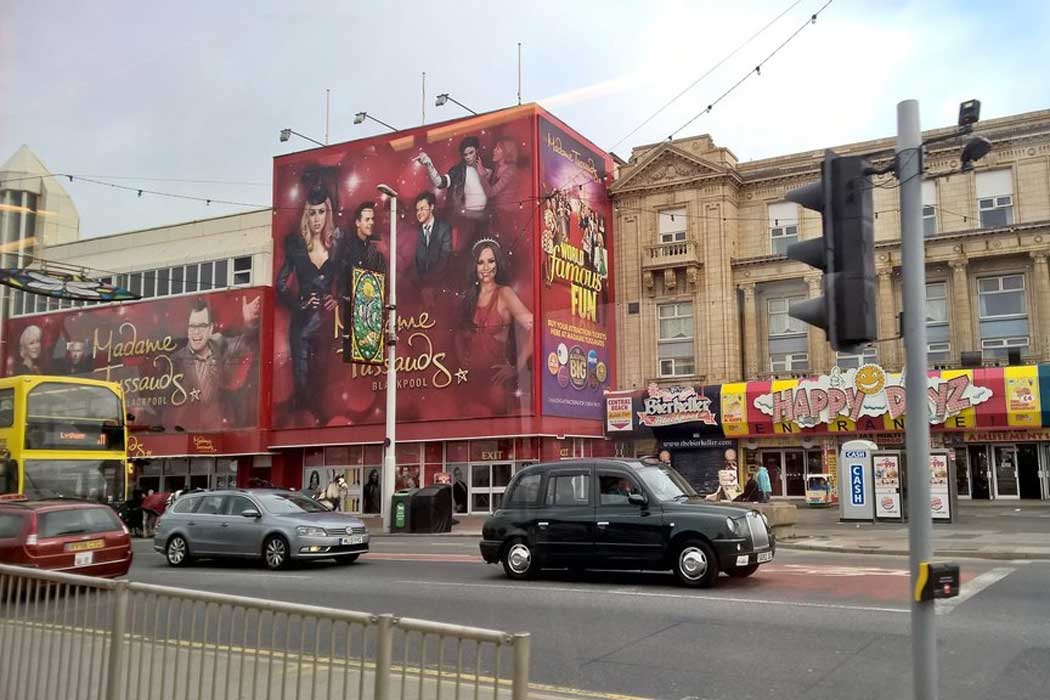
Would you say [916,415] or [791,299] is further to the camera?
[791,299]

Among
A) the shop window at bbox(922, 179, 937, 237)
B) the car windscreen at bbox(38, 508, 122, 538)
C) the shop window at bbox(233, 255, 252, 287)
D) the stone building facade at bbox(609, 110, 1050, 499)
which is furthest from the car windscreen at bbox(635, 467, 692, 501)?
the shop window at bbox(233, 255, 252, 287)

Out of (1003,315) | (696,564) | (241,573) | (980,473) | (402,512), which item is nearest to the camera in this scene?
(696,564)

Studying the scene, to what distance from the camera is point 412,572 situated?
15.1m

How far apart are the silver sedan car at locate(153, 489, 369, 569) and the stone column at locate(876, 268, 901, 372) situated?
22630 millimetres

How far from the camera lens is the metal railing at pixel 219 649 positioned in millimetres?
4086

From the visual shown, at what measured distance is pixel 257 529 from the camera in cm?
1634

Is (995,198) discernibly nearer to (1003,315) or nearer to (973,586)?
(1003,315)

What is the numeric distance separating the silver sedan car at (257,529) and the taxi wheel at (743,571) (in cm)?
702

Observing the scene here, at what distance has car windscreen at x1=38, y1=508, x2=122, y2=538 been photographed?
1294 cm

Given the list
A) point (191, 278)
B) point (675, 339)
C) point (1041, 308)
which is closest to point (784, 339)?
point (675, 339)

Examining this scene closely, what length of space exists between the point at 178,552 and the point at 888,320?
2481 cm

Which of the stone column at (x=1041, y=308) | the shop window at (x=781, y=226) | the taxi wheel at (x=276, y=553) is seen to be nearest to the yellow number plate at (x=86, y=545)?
the taxi wheel at (x=276, y=553)

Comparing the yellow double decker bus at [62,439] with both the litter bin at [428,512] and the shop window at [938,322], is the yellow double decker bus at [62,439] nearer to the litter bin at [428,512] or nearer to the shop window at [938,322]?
the litter bin at [428,512]

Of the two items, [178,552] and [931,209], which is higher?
[931,209]
